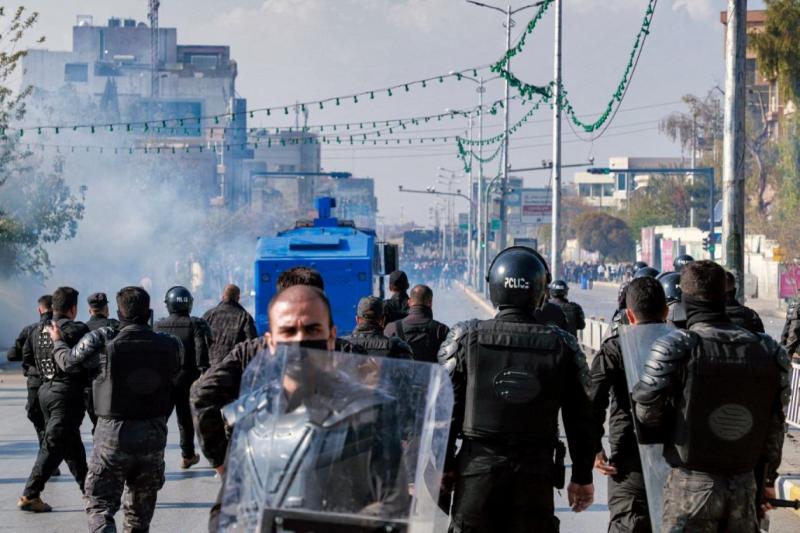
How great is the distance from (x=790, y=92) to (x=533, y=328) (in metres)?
47.5

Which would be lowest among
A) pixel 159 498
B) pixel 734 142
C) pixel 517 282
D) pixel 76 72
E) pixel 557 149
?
pixel 159 498

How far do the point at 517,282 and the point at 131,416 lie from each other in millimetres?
2626

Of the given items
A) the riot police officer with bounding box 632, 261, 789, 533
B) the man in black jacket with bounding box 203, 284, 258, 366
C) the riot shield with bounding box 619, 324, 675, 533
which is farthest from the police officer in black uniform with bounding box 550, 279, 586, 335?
the riot police officer with bounding box 632, 261, 789, 533

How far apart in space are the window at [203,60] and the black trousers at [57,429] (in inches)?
4635

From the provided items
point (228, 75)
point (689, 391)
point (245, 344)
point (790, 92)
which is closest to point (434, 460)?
point (245, 344)

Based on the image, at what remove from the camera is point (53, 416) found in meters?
9.54

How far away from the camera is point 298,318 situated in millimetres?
4113

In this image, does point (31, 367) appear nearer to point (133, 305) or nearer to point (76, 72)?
point (133, 305)

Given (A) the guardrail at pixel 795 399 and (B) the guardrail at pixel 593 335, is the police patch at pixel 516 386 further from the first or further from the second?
(B) the guardrail at pixel 593 335

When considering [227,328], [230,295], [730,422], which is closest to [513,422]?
[730,422]

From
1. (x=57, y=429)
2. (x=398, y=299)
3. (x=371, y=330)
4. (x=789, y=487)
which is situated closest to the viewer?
(x=371, y=330)

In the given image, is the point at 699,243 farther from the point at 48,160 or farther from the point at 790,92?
the point at 48,160

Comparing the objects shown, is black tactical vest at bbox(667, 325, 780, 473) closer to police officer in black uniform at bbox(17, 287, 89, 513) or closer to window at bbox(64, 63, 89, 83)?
police officer in black uniform at bbox(17, 287, 89, 513)

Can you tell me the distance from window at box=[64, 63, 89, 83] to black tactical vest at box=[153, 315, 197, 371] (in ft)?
338
